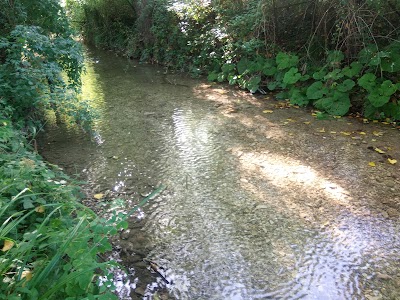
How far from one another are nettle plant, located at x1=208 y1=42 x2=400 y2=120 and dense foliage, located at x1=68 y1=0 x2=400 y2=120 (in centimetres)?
1

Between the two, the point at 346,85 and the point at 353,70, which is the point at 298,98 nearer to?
the point at 346,85

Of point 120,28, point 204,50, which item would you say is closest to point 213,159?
point 204,50

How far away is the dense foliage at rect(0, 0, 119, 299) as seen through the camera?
5.21 feet

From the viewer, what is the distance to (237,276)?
2.56 m

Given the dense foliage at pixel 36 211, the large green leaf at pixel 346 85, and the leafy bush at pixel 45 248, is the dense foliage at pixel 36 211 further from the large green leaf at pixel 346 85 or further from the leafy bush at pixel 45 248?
the large green leaf at pixel 346 85

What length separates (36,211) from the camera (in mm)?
2053

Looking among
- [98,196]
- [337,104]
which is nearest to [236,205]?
[98,196]

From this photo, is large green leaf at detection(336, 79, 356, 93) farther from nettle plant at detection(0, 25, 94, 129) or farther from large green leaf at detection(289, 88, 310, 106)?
nettle plant at detection(0, 25, 94, 129)

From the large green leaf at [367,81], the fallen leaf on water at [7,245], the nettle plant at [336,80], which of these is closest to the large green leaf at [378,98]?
the nettle plant at [336,80]

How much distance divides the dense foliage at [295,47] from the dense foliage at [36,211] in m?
4.02

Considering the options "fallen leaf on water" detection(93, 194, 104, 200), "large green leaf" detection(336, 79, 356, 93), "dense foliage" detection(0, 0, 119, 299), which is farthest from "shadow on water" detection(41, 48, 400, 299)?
"large green leaf" detection(336, 79, 356, 93)

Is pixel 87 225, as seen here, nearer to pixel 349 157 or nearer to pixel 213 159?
pixel 213 159

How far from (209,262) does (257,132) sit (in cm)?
289

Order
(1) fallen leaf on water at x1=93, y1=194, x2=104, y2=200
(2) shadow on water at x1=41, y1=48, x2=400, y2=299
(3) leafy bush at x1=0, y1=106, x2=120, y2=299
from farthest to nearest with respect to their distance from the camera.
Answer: (1) fallen leaf on water at x1=93, y1=194, x2=104, y2=200, (2) shadow on water at x1=41, y1=48, x2=400, y2=299, (3) leafy bush at x1=0, y1=106, x2=120, y2=299
